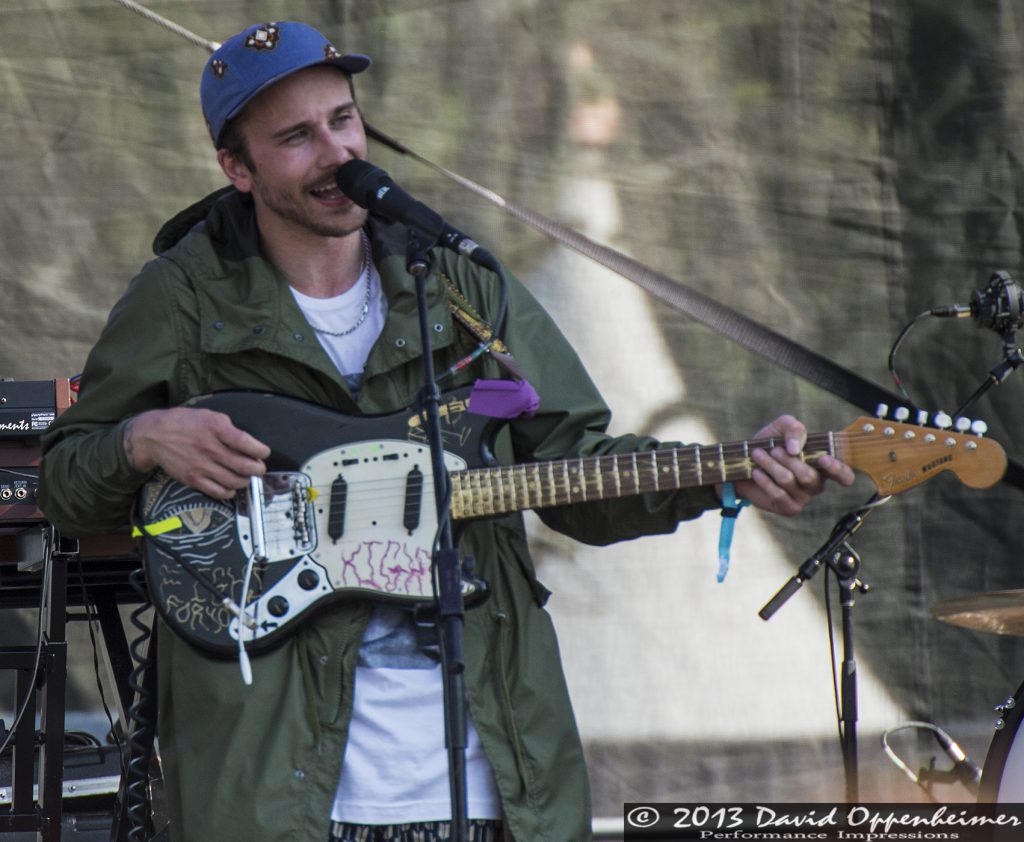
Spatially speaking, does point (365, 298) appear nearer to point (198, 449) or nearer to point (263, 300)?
point (263, 300)

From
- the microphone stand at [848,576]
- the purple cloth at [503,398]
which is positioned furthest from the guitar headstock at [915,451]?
the microphone stand at [848,576]

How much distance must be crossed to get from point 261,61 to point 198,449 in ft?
2.32

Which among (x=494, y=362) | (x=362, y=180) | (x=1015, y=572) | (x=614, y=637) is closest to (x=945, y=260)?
(x=1015, y=572)

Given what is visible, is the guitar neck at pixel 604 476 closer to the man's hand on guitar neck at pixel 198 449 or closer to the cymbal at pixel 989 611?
the man's hand on guitar neck at pixel 198 449

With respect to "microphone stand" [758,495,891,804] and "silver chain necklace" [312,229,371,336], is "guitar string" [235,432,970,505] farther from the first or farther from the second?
"microphone stand" [758,495,891,804]

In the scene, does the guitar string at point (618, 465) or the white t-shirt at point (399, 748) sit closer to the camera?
the white t-shirt at point (399, 748)

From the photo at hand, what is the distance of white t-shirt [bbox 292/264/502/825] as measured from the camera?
2160mm

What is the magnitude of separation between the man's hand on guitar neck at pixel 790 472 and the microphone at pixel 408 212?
0.55m

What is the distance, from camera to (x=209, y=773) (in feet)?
7.09

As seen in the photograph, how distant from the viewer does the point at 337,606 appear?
227 centimetres

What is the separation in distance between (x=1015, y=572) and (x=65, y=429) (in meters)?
2.67

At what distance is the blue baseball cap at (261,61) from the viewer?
2461mm

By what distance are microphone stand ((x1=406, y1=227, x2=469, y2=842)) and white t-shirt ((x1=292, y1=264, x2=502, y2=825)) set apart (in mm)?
250

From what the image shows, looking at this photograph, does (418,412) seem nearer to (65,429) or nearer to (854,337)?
(65,429)
